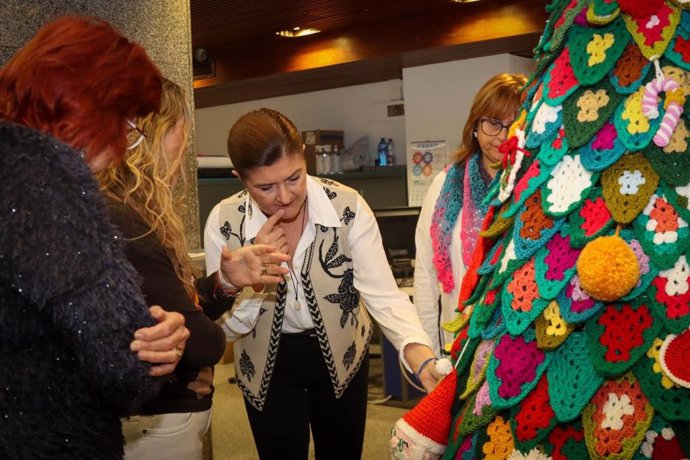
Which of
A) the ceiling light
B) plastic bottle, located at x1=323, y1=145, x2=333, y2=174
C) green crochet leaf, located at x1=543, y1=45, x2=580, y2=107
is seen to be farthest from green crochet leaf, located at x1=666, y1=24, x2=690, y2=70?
plastic bottle, located at x1=323, y1=145, x2=333, y2=174

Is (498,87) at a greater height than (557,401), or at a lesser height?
greater

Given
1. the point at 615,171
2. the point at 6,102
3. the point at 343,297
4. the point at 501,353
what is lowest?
the point at 343,297

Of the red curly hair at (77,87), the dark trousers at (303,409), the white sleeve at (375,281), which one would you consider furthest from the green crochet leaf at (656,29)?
the dark trousers at (303,409)

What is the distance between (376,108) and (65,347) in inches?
258

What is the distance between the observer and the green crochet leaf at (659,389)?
981mm

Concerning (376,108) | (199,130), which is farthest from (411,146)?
(199,130)

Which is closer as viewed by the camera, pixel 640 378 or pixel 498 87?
pixel 640 378

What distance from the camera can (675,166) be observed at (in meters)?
1.01

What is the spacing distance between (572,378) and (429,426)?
26 cm

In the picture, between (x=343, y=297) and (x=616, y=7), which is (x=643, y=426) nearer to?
(x=616, y=7)

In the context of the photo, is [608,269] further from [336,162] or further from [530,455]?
[336,162]

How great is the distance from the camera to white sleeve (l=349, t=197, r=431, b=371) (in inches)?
78.0

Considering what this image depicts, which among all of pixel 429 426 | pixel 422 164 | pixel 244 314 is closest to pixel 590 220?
pixel 429 426

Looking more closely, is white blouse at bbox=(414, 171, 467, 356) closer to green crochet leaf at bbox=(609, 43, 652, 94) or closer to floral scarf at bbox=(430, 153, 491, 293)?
floral scarf at bbox=(430, 153, 491, 293)
